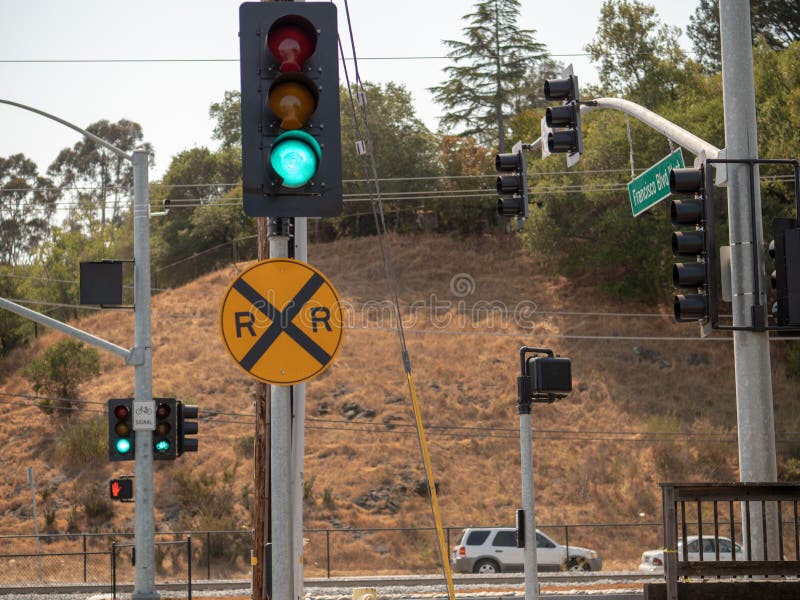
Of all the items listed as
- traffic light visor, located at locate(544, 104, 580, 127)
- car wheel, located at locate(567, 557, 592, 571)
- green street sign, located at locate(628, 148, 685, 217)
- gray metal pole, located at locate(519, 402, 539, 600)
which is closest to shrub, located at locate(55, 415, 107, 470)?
car wheel, located at locate(567, 557, 592, 571)

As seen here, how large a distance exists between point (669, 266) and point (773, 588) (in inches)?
2038

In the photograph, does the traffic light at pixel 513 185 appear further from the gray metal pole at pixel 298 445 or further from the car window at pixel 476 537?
the car window at pixel 476 537

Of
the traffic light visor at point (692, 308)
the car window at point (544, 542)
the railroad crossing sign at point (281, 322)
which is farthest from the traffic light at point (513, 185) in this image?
the car window at point (544, 542)

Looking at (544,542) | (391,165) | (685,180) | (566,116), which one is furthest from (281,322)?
(391,165)

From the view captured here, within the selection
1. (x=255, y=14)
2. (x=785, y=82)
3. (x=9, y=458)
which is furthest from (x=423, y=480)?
(x=255, y=14)

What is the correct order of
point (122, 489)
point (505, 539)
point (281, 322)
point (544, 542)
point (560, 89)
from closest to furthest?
point (281, 322), point (560, 89), point (122, 489), point (505, 539), point (544, 542)

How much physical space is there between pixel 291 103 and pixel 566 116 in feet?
28.4

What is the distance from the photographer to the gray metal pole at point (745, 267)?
31.9 ft

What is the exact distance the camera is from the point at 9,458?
48.7 metres

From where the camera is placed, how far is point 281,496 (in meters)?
5.80

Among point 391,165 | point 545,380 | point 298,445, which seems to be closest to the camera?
point 298,445

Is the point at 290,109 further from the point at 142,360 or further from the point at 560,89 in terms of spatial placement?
the point at 142,360

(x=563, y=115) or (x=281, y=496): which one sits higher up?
(x=563, y=115)

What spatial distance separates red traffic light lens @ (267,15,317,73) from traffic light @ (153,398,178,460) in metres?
13.0
